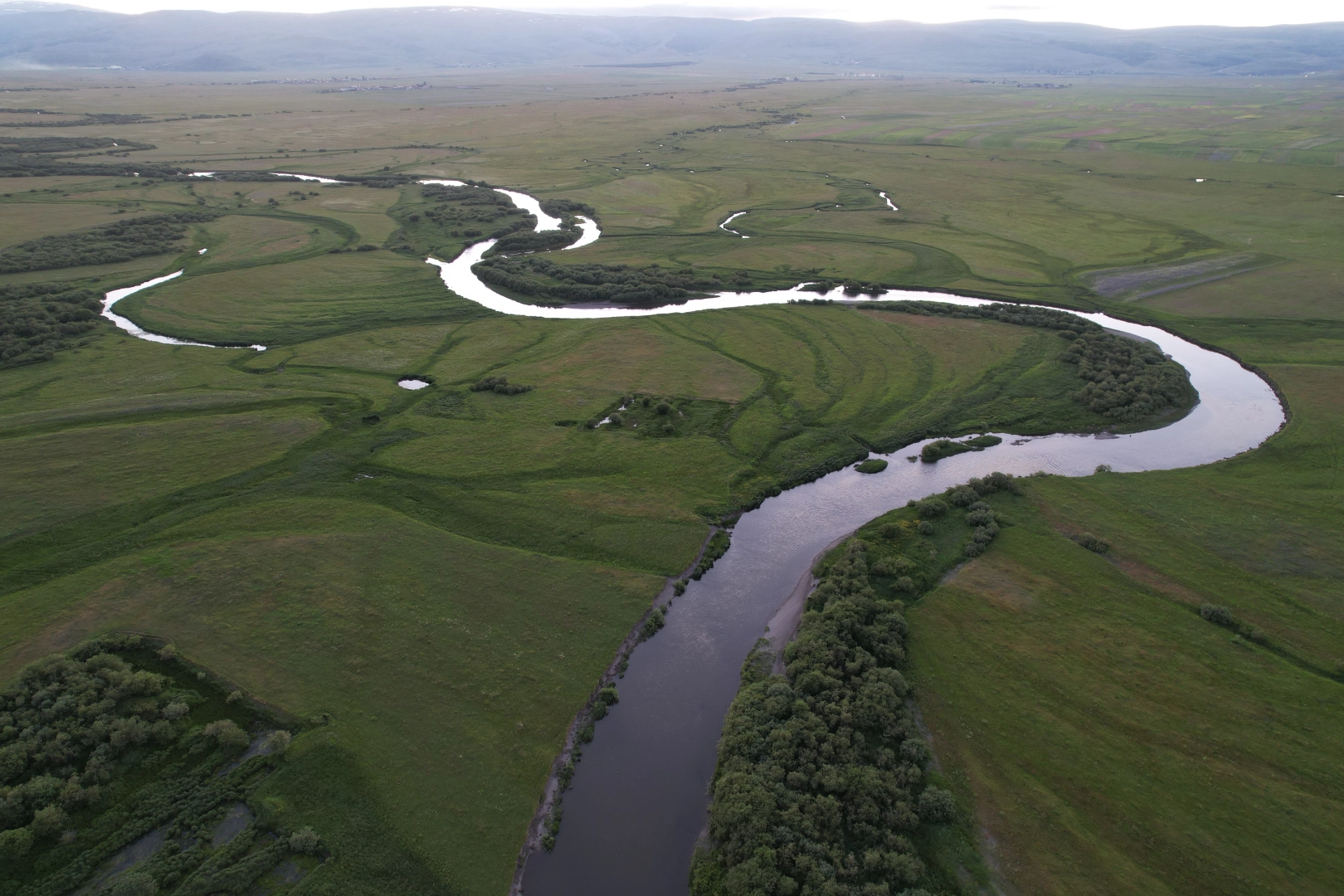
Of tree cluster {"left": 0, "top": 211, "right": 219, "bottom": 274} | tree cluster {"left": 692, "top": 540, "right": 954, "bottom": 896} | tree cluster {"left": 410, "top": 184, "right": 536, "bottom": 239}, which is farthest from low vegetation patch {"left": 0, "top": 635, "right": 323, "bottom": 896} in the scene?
tree cluster {"left": 410, "top": 184, "right": 536, "bottom": 239}

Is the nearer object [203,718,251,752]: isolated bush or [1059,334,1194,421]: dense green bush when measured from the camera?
[203,718,251,752]: isolated bush

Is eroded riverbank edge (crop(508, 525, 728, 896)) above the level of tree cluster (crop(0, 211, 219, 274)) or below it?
below

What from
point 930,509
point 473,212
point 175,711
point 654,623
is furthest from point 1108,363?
point 473,212

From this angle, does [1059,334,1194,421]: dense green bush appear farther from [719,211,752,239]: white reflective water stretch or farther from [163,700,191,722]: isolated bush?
[163,700,191,722]: isolated bush

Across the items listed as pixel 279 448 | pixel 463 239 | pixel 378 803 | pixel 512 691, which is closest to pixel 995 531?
pixel 512 691

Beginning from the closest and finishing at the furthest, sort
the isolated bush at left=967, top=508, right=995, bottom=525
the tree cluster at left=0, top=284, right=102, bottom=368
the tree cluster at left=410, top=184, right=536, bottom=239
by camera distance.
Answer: the isolated bush at left=967, top=508, right=995, bottom=525
the tree cluster at left=0, top=284, right=102, bottom=368
the tree cluster at left=410, top=184, right=536, bottom=239

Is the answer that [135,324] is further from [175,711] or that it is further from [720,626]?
[720,626]
